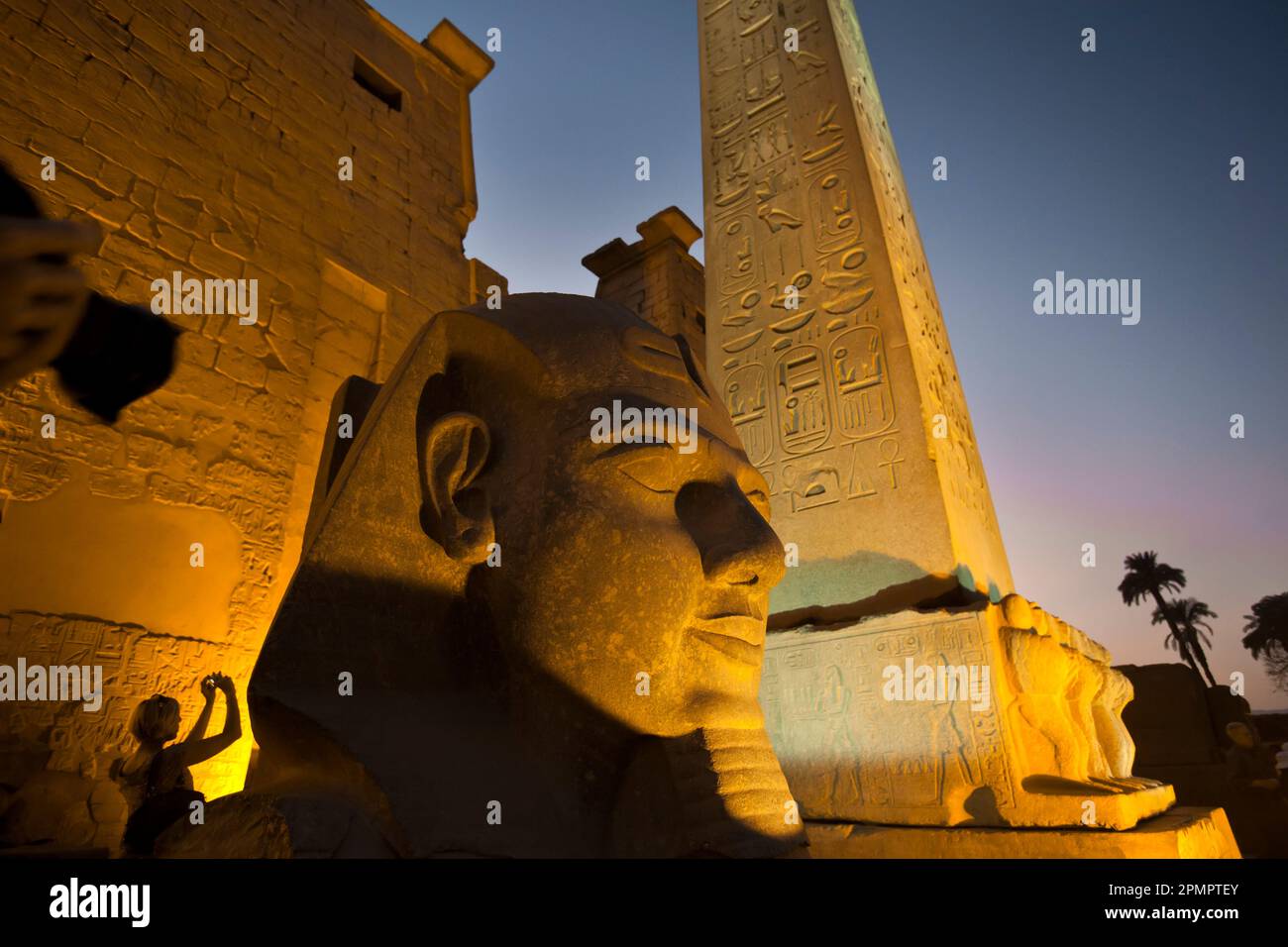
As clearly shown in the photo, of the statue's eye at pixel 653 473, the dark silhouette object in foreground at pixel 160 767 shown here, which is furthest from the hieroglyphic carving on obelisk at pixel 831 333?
the dark silhouette object in foreground at pixel 160 767

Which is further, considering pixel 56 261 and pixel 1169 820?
pixel 1169 820

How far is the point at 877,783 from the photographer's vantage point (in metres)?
2.83

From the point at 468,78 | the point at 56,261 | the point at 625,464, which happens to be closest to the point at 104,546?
the point at 625,464

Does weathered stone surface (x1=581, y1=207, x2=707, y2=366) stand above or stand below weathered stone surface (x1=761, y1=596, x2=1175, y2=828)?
above

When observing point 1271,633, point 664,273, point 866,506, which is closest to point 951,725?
point 866,506

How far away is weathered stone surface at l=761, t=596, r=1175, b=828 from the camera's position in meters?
2.62

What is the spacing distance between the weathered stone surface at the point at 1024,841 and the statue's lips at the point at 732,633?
1097 millimetres

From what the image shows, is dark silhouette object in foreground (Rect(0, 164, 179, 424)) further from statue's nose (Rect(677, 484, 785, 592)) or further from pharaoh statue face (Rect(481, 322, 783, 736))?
statue's nose (Rect(677, 484, 785, 592))

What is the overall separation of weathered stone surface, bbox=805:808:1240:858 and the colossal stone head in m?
1.16

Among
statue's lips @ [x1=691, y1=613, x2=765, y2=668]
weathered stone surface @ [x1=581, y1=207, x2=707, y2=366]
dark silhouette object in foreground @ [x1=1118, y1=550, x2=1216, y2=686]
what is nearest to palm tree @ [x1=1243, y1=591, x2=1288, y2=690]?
dark silhouette object in foreground @ [x1=1118, y1=550, x2=1216, y2=686]

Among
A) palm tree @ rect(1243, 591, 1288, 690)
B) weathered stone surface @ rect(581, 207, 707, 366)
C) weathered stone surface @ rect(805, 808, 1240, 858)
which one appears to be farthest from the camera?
palm tree @ rect(1243, 591, 1288, 690)

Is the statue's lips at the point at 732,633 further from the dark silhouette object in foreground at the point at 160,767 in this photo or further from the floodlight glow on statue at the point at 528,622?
the dark silhouette object in foreground at the point at 160,767
